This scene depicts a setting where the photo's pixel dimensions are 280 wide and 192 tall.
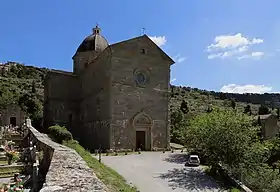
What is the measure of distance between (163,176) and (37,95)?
2249 inches

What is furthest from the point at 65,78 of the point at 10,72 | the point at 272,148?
the point at 10,72

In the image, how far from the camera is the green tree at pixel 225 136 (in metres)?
20.3

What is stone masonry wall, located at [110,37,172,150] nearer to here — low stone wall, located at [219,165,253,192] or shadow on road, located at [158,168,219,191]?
shadow on road, located at [158,168,219,191]

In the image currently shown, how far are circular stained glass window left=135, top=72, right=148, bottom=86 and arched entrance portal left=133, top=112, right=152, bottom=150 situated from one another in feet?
11.6

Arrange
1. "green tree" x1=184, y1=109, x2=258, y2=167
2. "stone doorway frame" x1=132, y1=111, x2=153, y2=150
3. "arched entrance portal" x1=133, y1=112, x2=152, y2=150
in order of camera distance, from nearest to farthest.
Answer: "green tree" x1=184, y1=109, x2=258, y2=167
"arched entrance portal" x1=133, y1=112, x2=152, y2=150
"stone doorway frame" x1=132, y1=111, x2=153, y2=150

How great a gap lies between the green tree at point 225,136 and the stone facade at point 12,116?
32700mm

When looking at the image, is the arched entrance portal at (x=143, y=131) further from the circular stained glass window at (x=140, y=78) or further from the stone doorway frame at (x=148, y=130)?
the circular stained glass window at (x=140, y=78)

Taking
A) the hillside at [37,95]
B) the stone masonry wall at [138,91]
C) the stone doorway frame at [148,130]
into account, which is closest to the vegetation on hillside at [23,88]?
the hillside at [37,95]

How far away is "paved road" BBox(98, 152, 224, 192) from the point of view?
16.8m

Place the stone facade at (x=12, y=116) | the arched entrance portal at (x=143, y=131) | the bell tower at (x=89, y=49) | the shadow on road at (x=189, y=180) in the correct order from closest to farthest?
the shadow on road at (x=189, y=180) → the arched entrance portal at (x=143, y=131) → the bell tower at (x=89, y=49) → the stone facade at (x=12, y=116)

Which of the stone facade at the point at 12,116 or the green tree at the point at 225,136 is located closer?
the green tree at the point at 225,136

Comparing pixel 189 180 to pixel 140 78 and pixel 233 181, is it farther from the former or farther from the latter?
pixel 140 78

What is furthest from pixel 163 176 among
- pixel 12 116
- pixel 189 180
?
pixel 12 116

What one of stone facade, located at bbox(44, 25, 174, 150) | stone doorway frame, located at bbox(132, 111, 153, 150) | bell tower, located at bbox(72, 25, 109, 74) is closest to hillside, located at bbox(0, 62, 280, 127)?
bell tower, located at bbox(72, 25, 109, 74)
